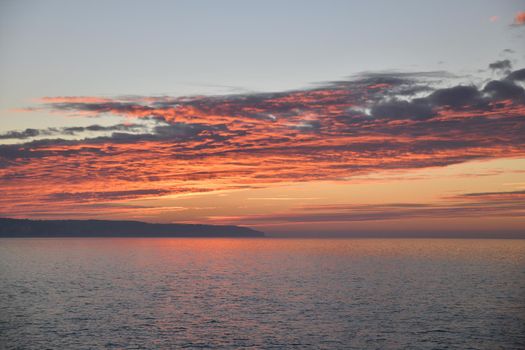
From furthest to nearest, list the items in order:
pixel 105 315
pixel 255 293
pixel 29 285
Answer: pixel 29 285 < pixel 255 293 < pixel 105 315

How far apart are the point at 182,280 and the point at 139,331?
6824 centimetres

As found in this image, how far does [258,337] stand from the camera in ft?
213

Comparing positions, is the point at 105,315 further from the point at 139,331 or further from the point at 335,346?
the point at 335,346

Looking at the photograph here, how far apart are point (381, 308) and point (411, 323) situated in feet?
41.0

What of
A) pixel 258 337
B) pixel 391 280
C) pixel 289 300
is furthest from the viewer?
pixel 391 280

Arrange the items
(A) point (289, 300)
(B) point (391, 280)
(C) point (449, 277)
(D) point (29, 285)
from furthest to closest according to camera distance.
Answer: (C) point (449, 277), (B) point (391, 280), (D) point (29, 285), (A) point (289, 300)

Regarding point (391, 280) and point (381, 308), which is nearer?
point (381, 308)

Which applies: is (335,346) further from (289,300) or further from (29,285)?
(29,285)

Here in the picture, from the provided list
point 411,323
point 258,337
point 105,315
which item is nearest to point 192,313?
point 105,315

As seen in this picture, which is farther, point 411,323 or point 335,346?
point 411,323

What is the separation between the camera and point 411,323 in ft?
243

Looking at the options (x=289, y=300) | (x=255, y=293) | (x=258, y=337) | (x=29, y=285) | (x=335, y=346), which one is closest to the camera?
(x=335, y=346)

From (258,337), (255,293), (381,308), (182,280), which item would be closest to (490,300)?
(381,308)

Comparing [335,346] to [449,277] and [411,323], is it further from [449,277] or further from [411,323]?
[449,277]
